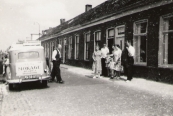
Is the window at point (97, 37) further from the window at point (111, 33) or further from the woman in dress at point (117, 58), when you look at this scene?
the woman in dress at point (117, 58)

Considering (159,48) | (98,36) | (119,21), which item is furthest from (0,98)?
(98,36)

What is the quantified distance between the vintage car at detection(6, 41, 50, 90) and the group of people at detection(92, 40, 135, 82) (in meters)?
3.74

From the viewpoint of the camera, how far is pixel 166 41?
10.5m

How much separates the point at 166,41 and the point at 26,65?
6396 mm

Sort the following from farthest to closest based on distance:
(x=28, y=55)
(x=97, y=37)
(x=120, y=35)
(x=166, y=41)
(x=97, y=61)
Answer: (x=97, y=37) → (x=120, y=35) → (x=97, y=61) → (x=166, y=41) → (x=28, y=55)

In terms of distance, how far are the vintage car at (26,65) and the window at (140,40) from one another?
5.31 m

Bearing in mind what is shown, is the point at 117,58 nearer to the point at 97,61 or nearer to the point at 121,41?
the point at 97,61

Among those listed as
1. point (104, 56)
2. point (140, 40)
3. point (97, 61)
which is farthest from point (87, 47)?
point (140, 40)

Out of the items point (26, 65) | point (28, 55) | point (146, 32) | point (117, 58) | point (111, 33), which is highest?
point (111, 33)

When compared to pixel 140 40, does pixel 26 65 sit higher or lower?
lower

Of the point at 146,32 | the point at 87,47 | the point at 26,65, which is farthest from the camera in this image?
the point at 87,47

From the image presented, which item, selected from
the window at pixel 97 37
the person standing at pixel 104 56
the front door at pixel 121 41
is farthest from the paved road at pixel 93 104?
the window at pixel 97 37

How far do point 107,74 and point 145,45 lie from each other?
9.26ft

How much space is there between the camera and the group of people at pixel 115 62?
1097 cm
